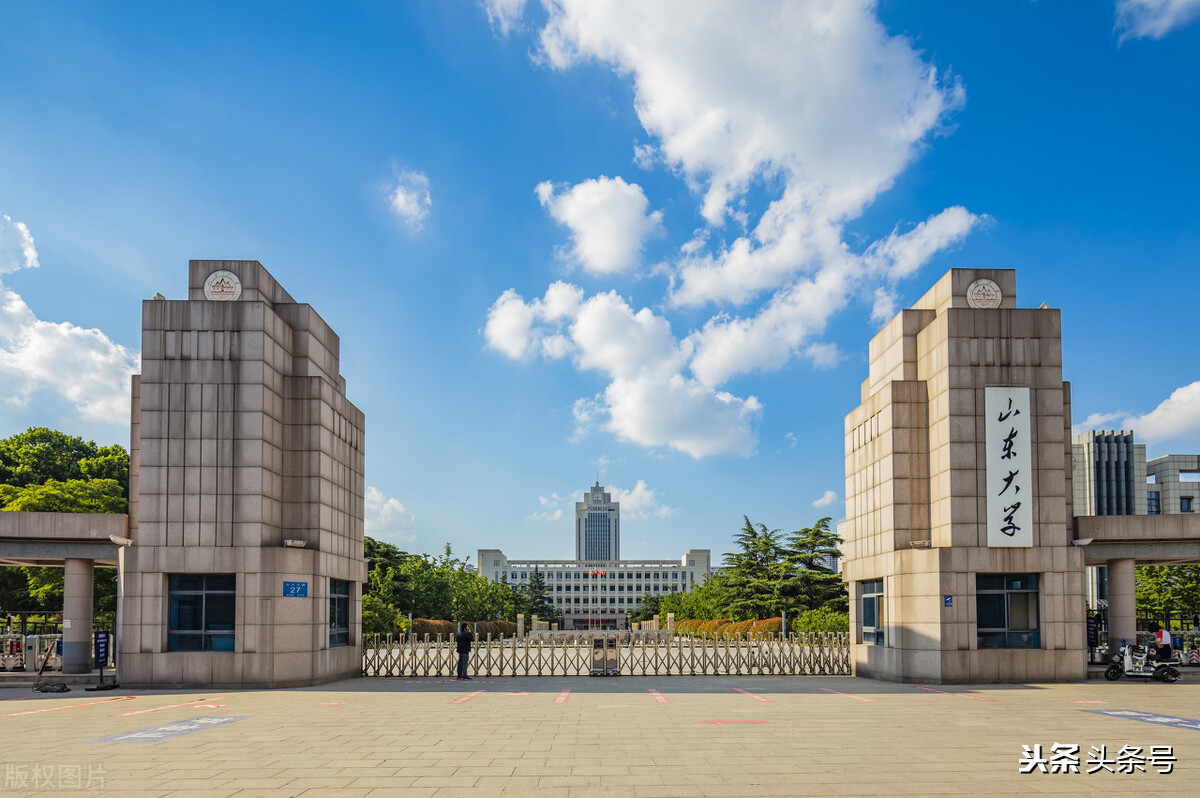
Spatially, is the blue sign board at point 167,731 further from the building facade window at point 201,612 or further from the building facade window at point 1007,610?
the building facade window at point 1007,610

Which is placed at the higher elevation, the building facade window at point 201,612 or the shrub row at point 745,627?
the building facade window at point 201,612

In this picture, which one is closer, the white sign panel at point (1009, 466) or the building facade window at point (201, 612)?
the building facade window at point (201, 612)

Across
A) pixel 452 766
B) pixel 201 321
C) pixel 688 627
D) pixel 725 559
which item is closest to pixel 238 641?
pixel 201 321

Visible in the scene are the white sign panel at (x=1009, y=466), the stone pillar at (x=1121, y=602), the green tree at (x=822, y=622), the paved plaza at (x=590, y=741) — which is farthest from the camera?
the green tree at (x=822, y=622)

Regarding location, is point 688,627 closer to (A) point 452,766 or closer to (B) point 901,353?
(B) point 901,353

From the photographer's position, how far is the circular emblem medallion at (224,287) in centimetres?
2620

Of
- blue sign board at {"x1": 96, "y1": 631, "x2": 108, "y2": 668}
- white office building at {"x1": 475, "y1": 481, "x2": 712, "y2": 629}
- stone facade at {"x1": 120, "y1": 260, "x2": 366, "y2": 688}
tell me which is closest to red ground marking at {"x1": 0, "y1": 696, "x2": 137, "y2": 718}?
stone facade at {"x1": 120, "y1": 260, "x2": 366, "y2": 688}

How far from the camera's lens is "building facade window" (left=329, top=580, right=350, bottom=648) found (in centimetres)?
2797

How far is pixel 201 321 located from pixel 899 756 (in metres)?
21.3

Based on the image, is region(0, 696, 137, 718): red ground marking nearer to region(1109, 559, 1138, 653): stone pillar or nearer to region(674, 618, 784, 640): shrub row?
region(1109, 559, 1138, 653): stone pillar

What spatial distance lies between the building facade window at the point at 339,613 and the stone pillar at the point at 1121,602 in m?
24.2

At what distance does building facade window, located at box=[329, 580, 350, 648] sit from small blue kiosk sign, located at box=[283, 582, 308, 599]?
2390 millimetres

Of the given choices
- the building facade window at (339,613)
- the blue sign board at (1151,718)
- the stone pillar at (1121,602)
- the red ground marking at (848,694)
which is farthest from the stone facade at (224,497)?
the stone pillar at (1121,602)

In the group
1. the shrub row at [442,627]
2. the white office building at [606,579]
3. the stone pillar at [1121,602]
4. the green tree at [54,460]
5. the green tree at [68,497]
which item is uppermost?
the green tree at [54,460]
